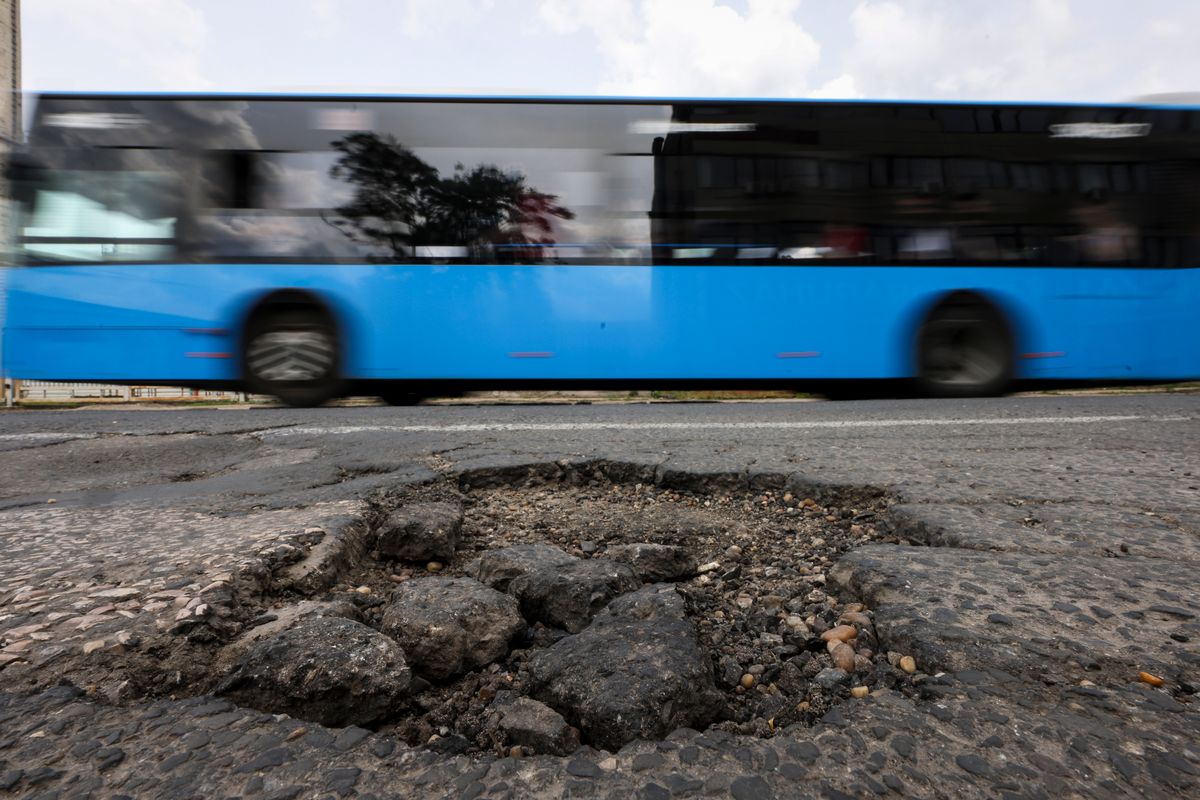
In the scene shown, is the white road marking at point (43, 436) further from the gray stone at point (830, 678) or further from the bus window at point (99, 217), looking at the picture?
the gray stone at point (830, 678)

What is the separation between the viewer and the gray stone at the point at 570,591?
1.17 metres

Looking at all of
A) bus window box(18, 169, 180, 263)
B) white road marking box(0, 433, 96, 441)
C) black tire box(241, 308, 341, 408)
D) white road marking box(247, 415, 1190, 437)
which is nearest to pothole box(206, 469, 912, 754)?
white road marking box(247, 415, 1190, 437)

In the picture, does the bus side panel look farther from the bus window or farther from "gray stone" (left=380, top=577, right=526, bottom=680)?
"gray stone" (left=380, top=577, right=526, bottom=680)

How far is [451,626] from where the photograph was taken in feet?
3.42

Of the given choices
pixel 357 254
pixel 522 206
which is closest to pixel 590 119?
pixel 522 206

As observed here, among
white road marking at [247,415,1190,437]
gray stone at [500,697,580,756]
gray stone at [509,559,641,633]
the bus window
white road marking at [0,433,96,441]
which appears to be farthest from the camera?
the bus window

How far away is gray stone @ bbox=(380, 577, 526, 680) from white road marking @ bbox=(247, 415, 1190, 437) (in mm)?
2108

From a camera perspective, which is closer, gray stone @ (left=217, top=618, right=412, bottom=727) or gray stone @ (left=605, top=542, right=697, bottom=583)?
gray stone @ (left=217, top=618, right=412, bottom=727)

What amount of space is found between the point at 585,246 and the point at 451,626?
15.4 ft

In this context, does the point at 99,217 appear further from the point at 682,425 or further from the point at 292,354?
the point at 682,425

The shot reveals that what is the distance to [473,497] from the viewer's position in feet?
6.64

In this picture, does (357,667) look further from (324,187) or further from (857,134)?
(857,134)

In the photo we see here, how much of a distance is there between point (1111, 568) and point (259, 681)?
56.4 inches

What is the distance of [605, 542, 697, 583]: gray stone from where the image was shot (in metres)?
1.35
